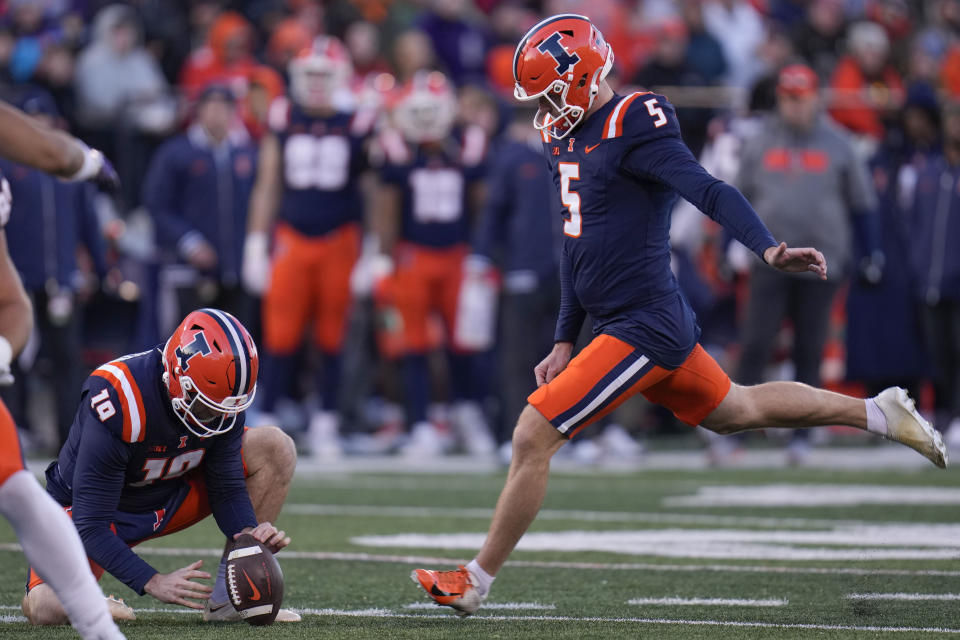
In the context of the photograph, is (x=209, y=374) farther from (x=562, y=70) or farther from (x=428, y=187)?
(x=428, y=187)

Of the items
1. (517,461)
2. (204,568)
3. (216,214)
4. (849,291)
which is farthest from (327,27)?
(517,461)

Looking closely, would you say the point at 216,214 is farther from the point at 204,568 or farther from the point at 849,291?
the point at 204,568

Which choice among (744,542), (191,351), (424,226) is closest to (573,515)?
(744,542)

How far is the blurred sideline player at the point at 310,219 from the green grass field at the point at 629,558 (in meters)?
1.60

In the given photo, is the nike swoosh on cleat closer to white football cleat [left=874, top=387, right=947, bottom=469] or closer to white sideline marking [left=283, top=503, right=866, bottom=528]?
white football cleat [left=874, top=387, right=947, bottom=469]

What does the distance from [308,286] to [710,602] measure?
616 centimetres

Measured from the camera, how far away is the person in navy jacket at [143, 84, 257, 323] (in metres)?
10.6

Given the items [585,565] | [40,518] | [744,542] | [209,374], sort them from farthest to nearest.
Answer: [744,542] < [585,565] < [209,374] < [40,518]

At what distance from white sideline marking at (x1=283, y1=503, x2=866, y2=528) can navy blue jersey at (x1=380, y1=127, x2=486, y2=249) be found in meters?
3.42

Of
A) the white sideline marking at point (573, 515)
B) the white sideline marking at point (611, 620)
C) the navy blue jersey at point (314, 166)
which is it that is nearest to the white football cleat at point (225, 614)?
the white sideline marking at point (611, 620)

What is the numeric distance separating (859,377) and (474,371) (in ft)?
8.82

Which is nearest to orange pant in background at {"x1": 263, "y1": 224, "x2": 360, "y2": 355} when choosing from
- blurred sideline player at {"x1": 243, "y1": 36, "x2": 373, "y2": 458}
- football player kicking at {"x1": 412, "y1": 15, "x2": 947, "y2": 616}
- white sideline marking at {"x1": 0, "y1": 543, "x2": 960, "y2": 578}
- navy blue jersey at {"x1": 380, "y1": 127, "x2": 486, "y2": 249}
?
blurred sideline player at {"x1": 243, "y1": 36, "x2": 373, "y2": 458}

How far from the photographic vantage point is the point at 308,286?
34.8 ft

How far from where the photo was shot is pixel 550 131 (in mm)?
4930
